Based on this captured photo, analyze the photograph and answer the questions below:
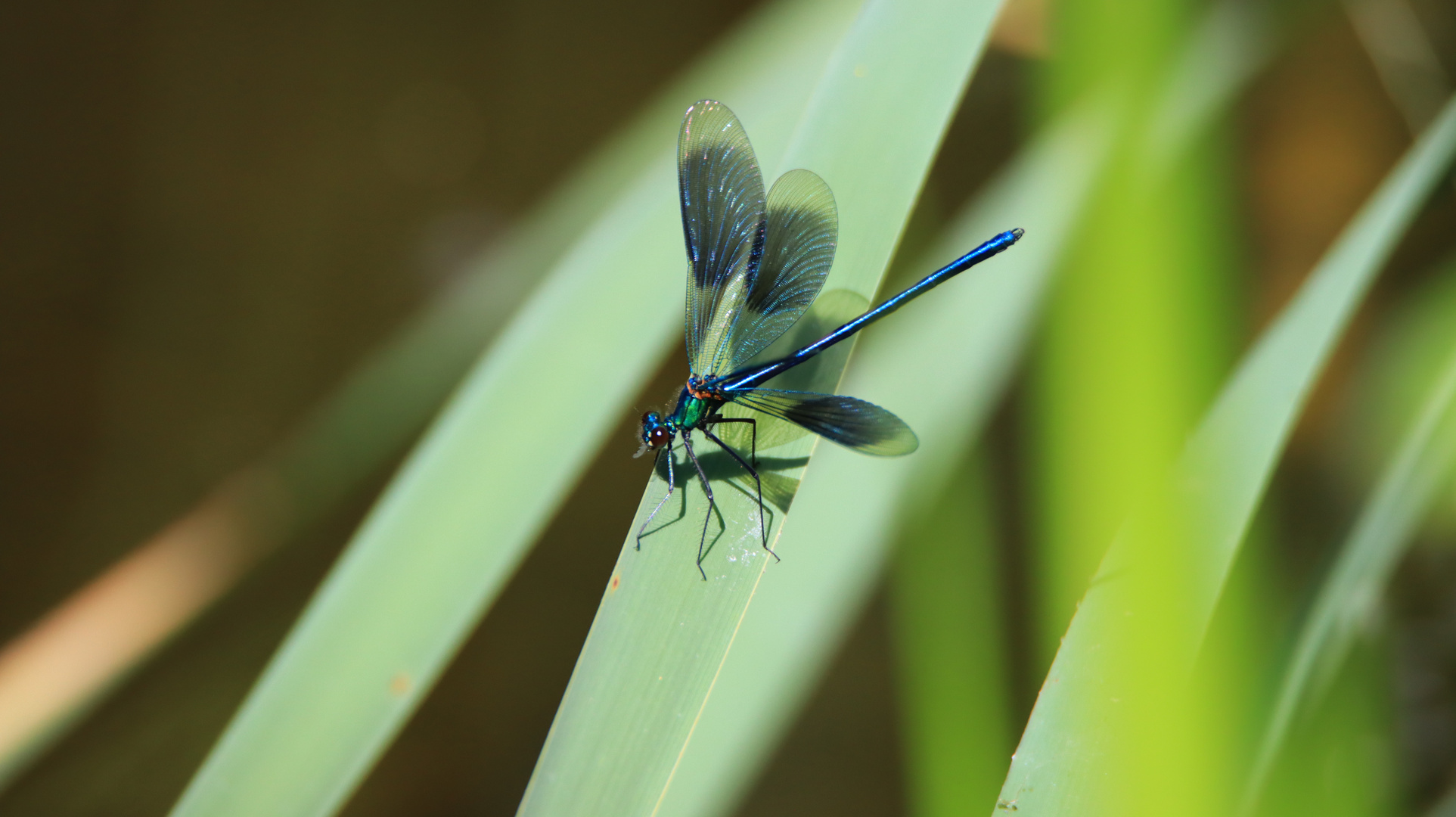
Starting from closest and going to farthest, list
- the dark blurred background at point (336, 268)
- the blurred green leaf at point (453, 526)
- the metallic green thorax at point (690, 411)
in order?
the blurred green leaf at point (453, 526)
the metallic green thorax at point (690, 411)
the dark blurred background at point (336, 268)

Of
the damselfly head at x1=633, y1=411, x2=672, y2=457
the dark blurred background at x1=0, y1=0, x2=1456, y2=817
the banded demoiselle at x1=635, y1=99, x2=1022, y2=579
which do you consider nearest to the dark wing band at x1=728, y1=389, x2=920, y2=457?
the banded demoiselle at x1=635, y1=99, x2=1022, y2=579

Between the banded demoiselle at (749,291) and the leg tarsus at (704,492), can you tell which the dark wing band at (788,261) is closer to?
the banded demoiselle at (749,291)

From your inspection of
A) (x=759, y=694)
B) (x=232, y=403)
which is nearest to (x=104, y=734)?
(x=232, y=403)

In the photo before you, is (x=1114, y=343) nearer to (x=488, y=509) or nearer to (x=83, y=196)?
(x=488, y=509)

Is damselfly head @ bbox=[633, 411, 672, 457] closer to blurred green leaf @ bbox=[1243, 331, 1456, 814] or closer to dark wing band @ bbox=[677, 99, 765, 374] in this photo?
dark wing band @ bbox=[677, 99, 765, 374]

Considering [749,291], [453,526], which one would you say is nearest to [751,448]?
[749,291]

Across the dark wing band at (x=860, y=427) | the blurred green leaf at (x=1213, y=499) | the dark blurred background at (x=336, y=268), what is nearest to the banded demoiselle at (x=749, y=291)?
the dark wing band at (x=860, y=427)
